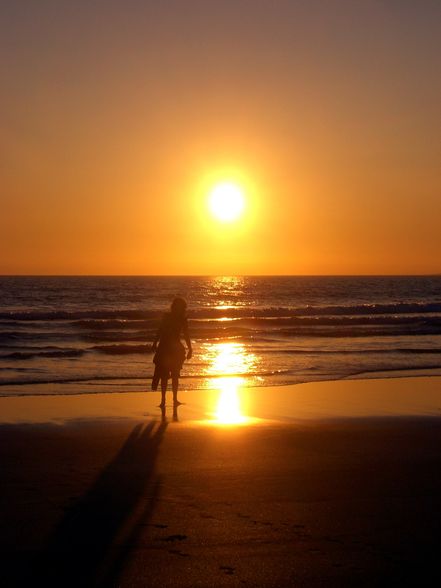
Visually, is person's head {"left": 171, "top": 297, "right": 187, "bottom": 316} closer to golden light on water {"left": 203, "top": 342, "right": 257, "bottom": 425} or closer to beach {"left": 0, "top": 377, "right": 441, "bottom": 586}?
beach {"left": 0, "top": 377, "right": 441, "bottom": 586}

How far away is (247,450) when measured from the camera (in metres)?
8.35

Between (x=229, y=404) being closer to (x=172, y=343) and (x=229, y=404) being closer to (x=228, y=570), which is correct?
(x=172, y=343)

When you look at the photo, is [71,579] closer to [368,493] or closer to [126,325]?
[368,493]

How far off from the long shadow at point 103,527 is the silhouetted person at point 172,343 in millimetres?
3843

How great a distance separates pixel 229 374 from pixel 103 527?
12304mm

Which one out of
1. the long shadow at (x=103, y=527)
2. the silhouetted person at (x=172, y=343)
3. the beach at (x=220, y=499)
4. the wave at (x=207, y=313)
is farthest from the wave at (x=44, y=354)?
the wave at (x=207, y=313)

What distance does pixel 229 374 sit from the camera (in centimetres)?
1775

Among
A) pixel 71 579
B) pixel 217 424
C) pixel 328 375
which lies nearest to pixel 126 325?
pixel 328 375

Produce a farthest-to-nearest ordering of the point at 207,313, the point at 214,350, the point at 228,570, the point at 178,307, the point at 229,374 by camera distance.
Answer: the point at 207,313
the point at 214,350
the point at 229,374
the point at 178,307
the point at 228,570

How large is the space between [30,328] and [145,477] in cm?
3026

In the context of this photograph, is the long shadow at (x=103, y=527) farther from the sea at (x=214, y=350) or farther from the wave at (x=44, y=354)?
the wave at (x=44, y=354)

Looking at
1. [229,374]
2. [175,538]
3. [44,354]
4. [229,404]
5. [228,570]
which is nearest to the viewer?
[228,570]

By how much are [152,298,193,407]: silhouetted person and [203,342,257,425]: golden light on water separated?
3.13ft

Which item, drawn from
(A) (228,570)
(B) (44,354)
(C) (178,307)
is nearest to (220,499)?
(A) (228,570)
